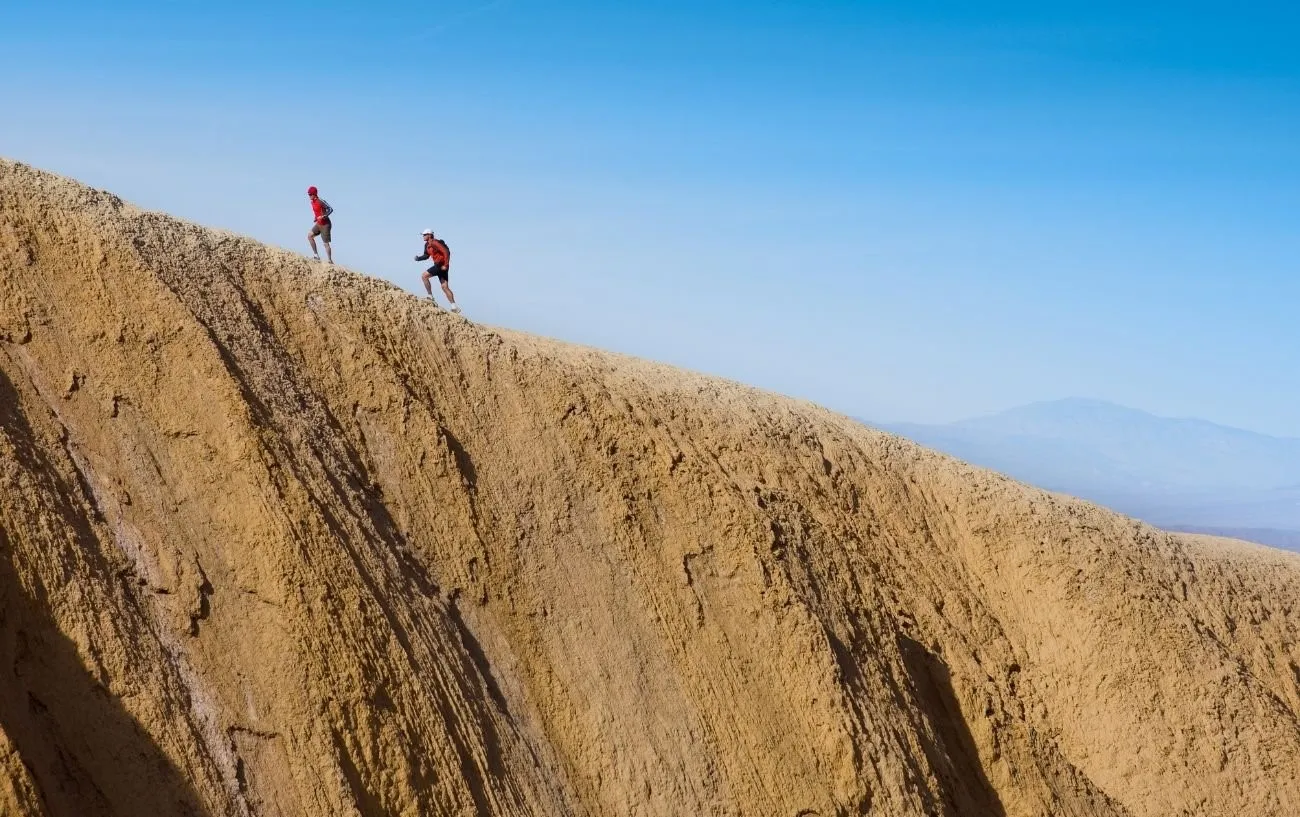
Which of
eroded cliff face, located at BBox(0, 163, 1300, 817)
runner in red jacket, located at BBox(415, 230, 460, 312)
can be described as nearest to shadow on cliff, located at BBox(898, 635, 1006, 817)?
eroded cliff face, located at BBox(0, 163, 1300, 817)

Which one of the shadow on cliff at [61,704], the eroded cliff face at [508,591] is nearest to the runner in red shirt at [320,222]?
the eroded cliff face at [508,591]

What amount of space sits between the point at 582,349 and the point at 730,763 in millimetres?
8306

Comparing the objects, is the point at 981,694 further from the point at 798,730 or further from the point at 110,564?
the point at 110,564

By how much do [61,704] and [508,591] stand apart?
6.40 meters

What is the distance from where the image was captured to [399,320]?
58.9ft

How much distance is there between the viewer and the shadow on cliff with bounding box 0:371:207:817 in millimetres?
10219

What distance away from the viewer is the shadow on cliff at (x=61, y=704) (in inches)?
402

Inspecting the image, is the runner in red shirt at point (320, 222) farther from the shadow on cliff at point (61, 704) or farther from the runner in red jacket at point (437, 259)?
the shadow on cliff at point (61, 704)

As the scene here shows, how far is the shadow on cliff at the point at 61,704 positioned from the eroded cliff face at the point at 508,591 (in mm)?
31

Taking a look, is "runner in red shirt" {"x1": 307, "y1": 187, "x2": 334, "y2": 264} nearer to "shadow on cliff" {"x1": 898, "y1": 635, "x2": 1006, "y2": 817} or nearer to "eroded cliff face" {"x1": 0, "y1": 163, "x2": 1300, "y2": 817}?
"eroded cliff face" {"x1": 0, "y1": 163, "x2": 1300, "y2": 817}

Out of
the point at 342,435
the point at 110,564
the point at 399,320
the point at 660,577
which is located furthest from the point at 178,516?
the point at 660,577

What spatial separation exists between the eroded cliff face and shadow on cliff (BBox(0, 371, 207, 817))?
3 centimetres

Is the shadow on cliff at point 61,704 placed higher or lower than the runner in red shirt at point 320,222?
lower

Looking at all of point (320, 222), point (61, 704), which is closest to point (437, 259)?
point (320, 222)
